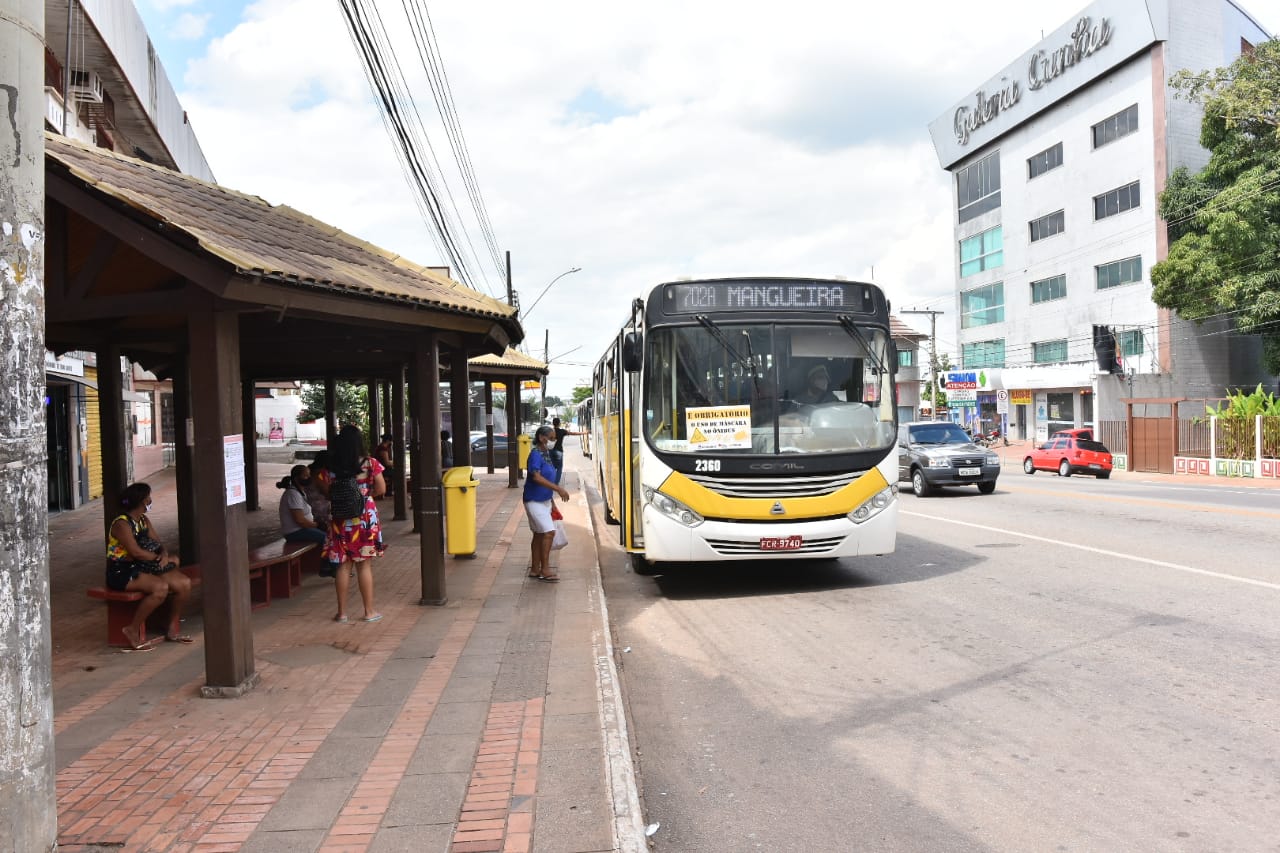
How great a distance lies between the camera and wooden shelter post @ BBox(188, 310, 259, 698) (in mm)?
5832

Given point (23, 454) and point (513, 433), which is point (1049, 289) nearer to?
point (513, 433)

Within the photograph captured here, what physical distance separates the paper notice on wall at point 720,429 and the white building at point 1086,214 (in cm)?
3506

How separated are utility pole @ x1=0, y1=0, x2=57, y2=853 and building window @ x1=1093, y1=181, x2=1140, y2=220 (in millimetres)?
47608

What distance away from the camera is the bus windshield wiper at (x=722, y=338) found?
31.5ft

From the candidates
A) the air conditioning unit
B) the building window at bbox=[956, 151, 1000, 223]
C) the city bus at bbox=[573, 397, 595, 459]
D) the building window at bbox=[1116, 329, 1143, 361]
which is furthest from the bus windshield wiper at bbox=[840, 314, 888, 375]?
the building window at bbox=[956, 151, 1000, 223]

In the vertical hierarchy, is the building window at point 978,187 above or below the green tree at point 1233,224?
above

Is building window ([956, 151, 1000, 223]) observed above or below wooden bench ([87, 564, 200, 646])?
above

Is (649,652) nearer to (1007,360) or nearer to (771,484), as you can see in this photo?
(771,484)

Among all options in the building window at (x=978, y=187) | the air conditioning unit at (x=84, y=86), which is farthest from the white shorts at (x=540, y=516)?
the building window at (x=978, y=187)

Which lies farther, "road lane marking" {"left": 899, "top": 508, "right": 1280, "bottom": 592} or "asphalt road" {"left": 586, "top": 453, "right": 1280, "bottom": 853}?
"road lane marking" {"left": 899, "top": 508, "right": 1280, "bottom": 592}

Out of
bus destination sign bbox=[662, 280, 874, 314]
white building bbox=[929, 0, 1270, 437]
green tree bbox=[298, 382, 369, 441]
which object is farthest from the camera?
green tree bbox=[298, 382, 369, 441]

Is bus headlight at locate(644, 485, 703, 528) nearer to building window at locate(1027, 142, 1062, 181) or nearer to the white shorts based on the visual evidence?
the white shorts

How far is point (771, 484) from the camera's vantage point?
9.41 meters

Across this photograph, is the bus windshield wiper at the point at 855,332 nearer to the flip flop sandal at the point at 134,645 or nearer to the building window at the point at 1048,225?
the flip flop sandal at the point at 134,645
